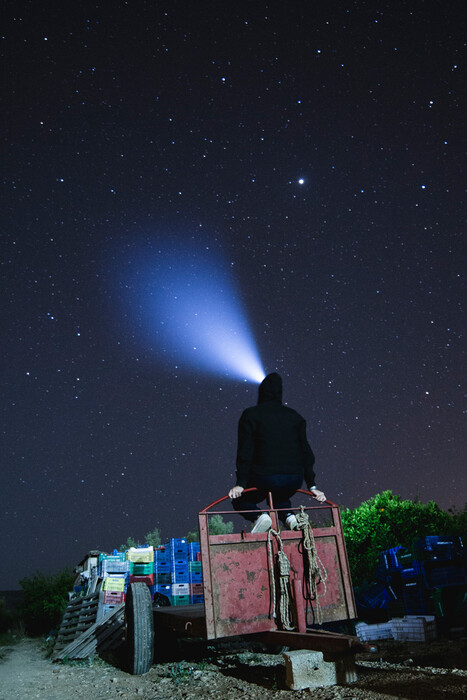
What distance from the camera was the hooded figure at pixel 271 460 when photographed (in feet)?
17.9

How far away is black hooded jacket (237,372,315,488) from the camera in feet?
18.0

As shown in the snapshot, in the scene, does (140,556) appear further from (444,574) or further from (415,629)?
(444,574)

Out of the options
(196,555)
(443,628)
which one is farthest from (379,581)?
(196,555)

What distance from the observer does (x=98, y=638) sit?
9.98m

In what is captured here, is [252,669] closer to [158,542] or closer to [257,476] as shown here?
[257,476]

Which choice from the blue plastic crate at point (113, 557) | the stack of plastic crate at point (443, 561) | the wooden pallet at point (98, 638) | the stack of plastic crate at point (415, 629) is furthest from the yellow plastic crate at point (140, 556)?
the stack of plastic crate at point (443, 561)

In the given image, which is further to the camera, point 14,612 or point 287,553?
point 14,612

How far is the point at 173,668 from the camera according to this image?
7.32 meters

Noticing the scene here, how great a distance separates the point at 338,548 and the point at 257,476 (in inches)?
48.4

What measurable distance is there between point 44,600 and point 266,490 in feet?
79.6

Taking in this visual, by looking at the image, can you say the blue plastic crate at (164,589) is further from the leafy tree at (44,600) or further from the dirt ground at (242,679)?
the leafy tree at (44,600)

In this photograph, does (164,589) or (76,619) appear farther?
(164,589)

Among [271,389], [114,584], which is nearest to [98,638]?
[114,584]

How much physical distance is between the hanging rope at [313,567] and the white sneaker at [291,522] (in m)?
0.05
